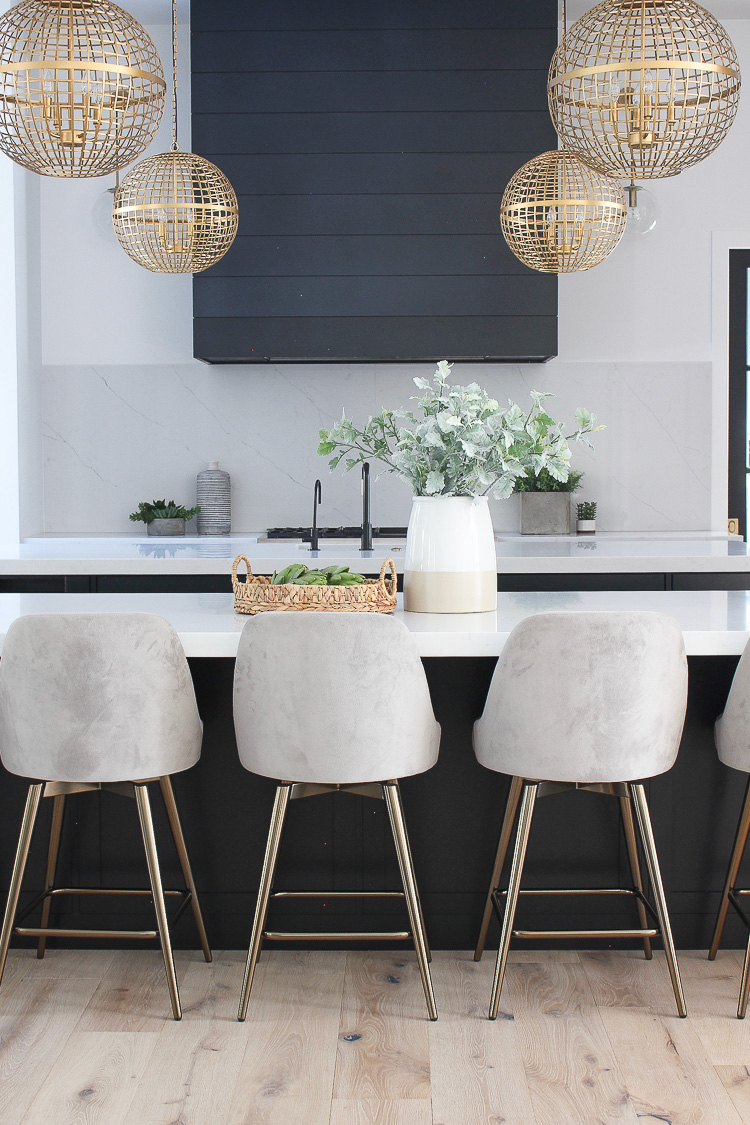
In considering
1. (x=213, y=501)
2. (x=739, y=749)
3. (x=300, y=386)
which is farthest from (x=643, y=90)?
(x=213, y=501)

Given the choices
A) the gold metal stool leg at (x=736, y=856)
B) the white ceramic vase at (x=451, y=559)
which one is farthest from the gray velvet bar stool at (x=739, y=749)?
the white ceramic vase at (x=451, y=559)

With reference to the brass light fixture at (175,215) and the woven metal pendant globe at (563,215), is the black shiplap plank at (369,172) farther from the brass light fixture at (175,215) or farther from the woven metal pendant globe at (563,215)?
the woven metal pendant globe at (563,215)

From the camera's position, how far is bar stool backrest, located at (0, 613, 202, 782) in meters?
1.95

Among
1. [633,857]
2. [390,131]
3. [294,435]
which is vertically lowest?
[633,857]

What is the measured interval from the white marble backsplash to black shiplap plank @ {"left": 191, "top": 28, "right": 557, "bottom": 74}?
1283 millimetres

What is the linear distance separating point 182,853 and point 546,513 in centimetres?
282

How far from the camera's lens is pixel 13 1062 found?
1944 millimetres

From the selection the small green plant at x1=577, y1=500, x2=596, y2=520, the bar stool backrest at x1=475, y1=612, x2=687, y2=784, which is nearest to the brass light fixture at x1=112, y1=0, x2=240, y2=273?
the bar stool backrest at x1=475, y1=612, x2=687, y2=784

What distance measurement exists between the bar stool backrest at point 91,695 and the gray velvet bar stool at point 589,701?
0.66 metres

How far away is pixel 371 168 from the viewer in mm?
Answer: 4188

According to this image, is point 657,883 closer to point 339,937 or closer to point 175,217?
point 339,937

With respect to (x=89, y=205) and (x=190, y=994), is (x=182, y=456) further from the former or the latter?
(x=190, y=994)

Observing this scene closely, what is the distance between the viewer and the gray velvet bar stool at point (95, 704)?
1.96 meters

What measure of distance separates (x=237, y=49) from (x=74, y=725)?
3.24 metres
